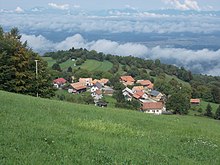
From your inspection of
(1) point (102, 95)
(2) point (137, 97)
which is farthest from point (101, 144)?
(2) point (137, 97)

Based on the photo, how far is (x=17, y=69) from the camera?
4031cm

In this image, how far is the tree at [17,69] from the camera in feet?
130

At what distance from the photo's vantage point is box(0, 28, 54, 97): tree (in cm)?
3959

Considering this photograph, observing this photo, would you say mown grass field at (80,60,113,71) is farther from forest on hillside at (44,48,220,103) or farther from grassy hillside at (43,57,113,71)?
forest on hillside at (44,48,220,103)

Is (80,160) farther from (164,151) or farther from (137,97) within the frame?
(137,97)

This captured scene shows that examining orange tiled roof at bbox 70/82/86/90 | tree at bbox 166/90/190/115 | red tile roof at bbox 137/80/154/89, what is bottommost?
red tile roof at bbox 137/80/154/89

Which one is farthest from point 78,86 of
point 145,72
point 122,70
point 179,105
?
point 145,72

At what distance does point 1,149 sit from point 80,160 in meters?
2.01

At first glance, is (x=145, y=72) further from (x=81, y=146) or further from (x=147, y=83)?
(x=81, y=146)

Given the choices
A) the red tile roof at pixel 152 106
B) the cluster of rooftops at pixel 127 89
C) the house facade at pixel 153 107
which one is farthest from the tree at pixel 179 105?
the cluster of rooftops at pixel 127 89

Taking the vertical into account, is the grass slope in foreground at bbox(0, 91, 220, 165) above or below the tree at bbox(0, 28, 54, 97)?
above

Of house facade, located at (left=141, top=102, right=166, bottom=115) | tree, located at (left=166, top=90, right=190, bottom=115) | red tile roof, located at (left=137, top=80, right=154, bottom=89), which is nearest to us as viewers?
tree, located at (left=166, top=90, right=190, bottom=115)

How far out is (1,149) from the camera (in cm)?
904

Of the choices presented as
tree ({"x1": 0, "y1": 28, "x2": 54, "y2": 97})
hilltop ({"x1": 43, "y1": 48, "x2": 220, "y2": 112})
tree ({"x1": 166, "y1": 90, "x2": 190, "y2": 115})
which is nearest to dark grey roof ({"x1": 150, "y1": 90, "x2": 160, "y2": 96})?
hilltop ({"x1": 43, "y1": 48, "x2": 220, "y2": 112})
